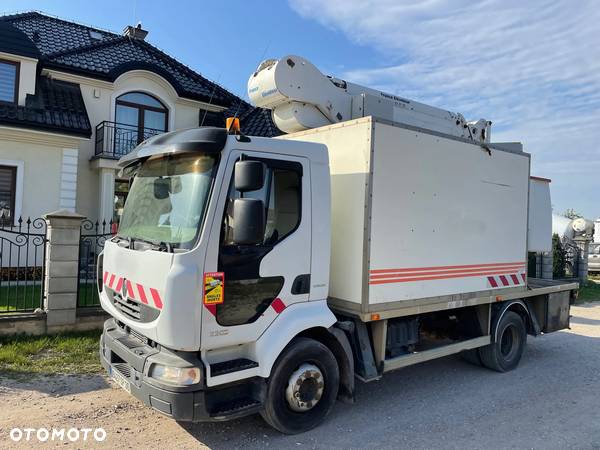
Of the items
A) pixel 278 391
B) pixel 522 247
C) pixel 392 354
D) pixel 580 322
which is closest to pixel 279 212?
pixel 278 391

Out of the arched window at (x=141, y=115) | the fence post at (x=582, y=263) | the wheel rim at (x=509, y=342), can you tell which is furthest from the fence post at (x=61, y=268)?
the fence post at (x=582, y=263)

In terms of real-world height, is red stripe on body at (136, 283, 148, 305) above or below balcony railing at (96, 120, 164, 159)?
below

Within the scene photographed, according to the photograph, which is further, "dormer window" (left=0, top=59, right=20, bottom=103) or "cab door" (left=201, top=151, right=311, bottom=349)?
"dormer window" (left=0, top=59, right=20, bottom=103)

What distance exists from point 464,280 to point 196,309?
3.27 meters

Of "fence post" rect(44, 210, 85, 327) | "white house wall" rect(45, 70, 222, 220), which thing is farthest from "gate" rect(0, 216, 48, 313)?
"white house wall" rect(45, 70, 222, 220)

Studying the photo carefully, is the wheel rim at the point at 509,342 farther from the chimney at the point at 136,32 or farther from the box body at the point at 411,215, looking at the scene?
the chimney at the point at 136,32

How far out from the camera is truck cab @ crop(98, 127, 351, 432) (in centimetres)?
338

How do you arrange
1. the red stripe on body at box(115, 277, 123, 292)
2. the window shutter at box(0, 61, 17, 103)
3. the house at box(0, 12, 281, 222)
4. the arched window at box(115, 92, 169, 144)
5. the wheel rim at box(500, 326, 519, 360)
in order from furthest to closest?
the arched window at box(115, 92, 169, 144) → the window shutter at box(0, 61, 17, 103) → the house at box(0, 12, 281, 222) → the wheel rim at box(500, 326, 519, 360) → the red stripe on body at box(115, 277, 123, 292)

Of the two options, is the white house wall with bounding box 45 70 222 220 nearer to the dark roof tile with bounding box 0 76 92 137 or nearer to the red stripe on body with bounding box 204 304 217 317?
the dark roof tile with bounding box 0 76 92 137

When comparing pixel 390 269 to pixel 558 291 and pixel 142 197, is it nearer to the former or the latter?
pixel 142 197

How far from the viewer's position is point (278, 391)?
382 cm

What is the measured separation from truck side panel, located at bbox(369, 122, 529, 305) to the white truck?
2 centimetres

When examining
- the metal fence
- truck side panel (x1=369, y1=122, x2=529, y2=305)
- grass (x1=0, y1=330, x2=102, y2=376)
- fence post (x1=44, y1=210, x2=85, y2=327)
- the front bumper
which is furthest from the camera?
the metal fence

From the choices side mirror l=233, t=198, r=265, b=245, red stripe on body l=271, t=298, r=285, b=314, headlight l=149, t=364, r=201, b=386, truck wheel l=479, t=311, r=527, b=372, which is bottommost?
truck wheel l=479, t=311, r=527, b=372
